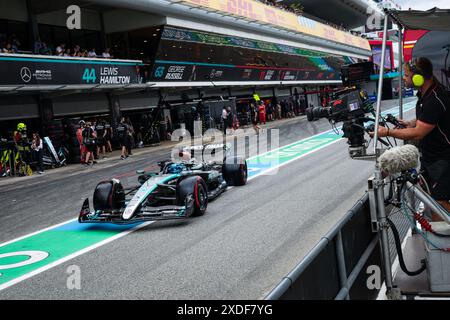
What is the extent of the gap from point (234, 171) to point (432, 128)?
6.40 meters

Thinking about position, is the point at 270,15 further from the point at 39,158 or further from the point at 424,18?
the point at 424,18

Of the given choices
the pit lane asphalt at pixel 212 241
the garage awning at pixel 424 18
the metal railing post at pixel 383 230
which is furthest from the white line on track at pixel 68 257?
the garage awning at pixel 424 18

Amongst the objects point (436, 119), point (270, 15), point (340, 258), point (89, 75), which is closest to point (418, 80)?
point (436, 119)

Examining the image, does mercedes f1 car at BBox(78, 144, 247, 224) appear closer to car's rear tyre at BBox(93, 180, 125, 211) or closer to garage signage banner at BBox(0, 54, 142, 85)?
car's rear tyre at BBox(93, 180, 125, 211)

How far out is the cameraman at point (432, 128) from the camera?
4266mm

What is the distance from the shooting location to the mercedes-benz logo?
52.9 ft

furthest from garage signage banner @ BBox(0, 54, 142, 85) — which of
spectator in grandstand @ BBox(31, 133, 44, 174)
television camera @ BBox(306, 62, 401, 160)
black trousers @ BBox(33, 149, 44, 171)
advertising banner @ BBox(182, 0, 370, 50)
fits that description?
television camera @ BBox(306, 62, 401, 160)

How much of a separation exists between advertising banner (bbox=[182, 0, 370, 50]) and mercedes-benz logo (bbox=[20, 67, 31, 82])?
9.26 metres

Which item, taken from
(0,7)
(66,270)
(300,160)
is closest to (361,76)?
(66,270)

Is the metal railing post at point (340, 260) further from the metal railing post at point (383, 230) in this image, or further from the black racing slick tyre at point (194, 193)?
the black racing slick tyre at point (194, 193)

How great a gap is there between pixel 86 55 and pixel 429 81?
717 inches

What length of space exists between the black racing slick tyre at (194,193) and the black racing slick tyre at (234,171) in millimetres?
2446

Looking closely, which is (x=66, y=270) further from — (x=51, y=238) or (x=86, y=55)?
(x=86, y=55)

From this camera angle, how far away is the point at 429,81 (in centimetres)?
436
